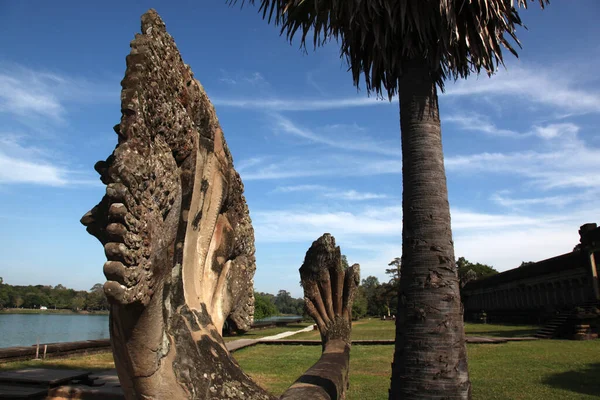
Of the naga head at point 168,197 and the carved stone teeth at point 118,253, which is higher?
the naga head at point 168,197

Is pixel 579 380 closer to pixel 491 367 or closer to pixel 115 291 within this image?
pixel 491 367

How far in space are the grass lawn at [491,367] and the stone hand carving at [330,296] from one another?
1517mm

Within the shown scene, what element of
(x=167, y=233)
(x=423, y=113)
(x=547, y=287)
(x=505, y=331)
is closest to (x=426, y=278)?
(x=423, y=113)

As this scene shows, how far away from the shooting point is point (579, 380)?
31.4ft

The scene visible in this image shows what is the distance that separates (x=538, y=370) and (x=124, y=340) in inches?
460

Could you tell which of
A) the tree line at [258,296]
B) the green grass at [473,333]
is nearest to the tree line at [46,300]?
the tree line at [258,296]

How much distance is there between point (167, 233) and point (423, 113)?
3.56 m

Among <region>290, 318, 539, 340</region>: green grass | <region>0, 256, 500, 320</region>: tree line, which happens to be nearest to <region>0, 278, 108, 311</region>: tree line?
<region>0, 256, 500, 320</region>: tree line

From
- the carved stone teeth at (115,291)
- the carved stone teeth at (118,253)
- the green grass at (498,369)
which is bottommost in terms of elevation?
the green grass at (498,369)

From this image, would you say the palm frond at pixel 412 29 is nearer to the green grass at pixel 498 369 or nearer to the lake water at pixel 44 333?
the green grass at pixel 498 369

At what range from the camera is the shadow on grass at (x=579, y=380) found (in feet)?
28.4

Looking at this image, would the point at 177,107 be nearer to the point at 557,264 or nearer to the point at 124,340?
the point at 124,340

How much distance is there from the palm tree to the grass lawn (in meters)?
4.69

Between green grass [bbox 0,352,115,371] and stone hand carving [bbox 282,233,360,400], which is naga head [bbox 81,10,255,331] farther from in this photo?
green grass [bbox 0,352,115,371]
